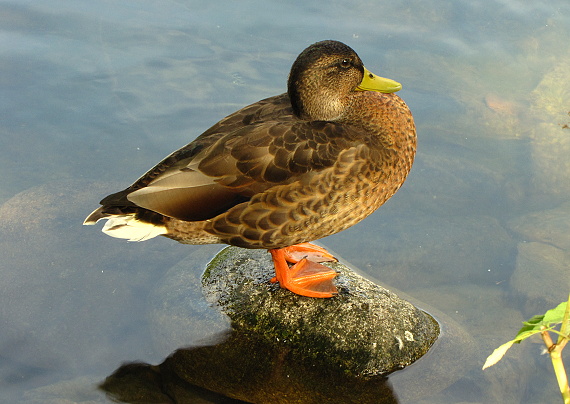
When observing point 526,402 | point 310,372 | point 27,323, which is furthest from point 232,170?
point 526,402

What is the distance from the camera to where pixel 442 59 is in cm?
691

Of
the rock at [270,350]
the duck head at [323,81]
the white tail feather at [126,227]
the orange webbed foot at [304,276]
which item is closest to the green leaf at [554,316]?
the rock at [270,350]

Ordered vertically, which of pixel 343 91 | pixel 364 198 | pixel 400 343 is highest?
pixel 343 91

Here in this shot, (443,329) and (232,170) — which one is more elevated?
(232,170)

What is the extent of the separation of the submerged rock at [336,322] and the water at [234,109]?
21cm

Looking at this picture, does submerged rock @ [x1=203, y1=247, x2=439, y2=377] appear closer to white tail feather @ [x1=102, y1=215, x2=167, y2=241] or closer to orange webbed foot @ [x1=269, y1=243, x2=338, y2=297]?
orange webbed foot @ [x1=269, y1=243, x2=338, y2=297]

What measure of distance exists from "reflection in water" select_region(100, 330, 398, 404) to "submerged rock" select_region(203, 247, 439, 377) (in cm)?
7

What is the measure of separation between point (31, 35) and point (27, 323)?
3904mm

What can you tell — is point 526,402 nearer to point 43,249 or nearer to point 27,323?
point 27,323

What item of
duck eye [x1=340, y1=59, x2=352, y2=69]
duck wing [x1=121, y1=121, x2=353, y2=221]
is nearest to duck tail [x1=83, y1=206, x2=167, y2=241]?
duck wing [x1=121, y1=121, x2=353, y2=221]

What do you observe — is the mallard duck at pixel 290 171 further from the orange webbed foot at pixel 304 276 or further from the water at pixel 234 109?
the water at pixel 234 109

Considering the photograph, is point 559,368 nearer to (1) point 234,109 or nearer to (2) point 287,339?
(2) point 287,339

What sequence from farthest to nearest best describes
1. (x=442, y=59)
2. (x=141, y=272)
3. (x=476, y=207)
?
1. (x=442, y=59)
2. (x=476, y=207)
3. (x=141, y=272)

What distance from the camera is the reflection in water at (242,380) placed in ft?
12.1
